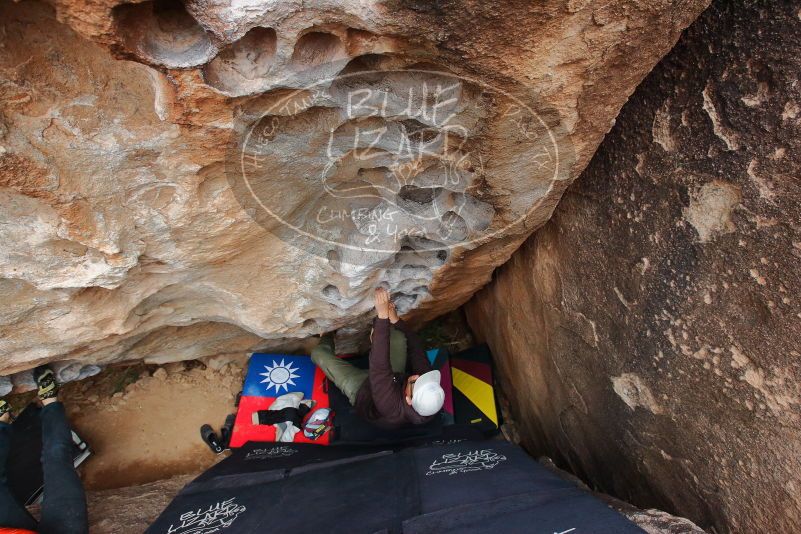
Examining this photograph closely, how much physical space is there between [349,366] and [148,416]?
135 cm

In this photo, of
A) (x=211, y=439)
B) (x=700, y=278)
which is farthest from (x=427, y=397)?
(x=211, y=439)

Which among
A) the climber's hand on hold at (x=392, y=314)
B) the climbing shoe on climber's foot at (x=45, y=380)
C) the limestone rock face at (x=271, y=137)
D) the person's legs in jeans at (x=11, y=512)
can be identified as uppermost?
the limestone rock face at (x=271, y=137)

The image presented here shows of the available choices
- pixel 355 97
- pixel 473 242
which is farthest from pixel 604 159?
pixel 355 97

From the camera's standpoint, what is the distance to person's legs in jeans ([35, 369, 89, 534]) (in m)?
1.96

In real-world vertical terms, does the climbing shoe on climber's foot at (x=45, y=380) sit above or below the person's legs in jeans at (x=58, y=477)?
above

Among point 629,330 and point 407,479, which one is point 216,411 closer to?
point 407,479

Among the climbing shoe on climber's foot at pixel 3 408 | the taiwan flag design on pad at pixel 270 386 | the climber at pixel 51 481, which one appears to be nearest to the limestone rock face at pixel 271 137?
the climber at pixel 51 481

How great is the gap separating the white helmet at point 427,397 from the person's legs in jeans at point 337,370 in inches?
25.1

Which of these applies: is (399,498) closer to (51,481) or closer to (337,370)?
(337,370)

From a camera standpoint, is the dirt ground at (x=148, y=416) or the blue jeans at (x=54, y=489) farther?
the dirt ground at (x=148, y=416)

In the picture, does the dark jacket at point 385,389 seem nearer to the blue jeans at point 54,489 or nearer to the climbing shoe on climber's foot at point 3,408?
the blue jeans at point 54,489

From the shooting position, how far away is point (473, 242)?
2.03 metres

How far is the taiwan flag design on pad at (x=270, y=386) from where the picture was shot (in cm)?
288

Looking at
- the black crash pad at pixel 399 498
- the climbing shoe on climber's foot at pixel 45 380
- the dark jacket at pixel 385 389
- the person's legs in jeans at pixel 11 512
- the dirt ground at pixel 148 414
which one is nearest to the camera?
the black crash pad at pixel 399 498
